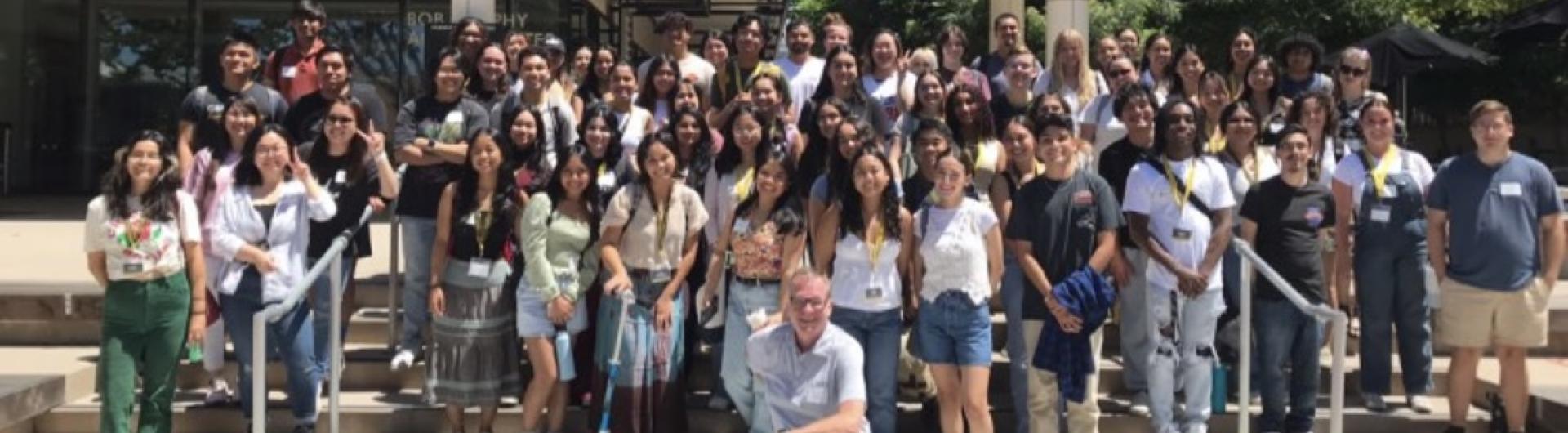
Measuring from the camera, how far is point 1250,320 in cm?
642

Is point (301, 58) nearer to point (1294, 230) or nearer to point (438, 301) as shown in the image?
point (438, 301)

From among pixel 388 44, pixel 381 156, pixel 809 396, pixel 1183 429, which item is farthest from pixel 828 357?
pixel 388 44

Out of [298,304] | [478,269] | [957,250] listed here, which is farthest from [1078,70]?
[298,304]

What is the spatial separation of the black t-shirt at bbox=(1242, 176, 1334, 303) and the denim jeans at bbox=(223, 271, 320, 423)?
163 inches

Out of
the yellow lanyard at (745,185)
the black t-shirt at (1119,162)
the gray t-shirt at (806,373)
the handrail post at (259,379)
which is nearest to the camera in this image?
the gray t-shirt at (806,373)

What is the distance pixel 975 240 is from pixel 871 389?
765mm

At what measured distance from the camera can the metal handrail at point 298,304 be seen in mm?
5504

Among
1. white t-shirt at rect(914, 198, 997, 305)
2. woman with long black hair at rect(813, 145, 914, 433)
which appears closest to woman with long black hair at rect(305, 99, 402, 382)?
woman with long black hair at rect(813, 145, 914, 433)

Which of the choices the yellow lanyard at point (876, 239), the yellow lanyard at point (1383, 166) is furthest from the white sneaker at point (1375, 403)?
the yellow lanyard at point (876, 239)

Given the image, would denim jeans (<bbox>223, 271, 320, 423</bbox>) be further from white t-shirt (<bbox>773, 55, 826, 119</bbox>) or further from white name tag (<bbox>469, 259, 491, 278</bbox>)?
white t-shirt (<bbox>773, 55, 826, 119</bbox>)

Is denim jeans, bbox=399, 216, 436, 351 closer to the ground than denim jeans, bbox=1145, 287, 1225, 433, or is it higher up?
higher up

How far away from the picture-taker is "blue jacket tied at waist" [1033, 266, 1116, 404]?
6078 mm

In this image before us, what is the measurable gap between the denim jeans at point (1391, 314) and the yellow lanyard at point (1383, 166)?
29cm

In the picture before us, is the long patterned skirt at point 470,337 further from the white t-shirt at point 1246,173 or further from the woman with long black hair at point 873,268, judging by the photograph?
the white t-shirt at point 1246,173
